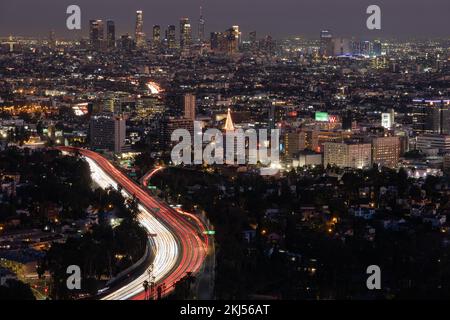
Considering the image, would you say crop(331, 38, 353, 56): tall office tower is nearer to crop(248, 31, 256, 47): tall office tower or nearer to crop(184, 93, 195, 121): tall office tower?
crop(248, 31, 256, 47): tall office tower

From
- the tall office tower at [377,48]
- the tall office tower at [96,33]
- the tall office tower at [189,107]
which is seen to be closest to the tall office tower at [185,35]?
the tall office tower at [96,33]

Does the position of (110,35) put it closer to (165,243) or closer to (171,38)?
(171,38)

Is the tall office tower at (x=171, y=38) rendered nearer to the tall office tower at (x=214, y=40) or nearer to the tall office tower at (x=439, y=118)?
the tall office tower at (x=214, y=40)

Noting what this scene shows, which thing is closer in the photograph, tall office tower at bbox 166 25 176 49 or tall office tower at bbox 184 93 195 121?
tall office tower at bbox 184 93 195 121

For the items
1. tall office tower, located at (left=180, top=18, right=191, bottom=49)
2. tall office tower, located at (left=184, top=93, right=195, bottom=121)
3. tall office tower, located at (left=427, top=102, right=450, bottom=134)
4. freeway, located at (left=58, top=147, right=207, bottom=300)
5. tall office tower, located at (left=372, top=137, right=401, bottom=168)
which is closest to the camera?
freeway, located at (left=58, top=147, right=207, bottom=300)

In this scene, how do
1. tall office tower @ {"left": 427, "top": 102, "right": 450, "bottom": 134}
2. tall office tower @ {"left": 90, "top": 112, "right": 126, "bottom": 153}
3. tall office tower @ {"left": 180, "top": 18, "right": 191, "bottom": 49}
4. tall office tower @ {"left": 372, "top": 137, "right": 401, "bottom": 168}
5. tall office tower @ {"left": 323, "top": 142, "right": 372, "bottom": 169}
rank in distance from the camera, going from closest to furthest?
1. tall office tower @ {"left": 323, "top": 142, "right": 372, "bottom": 169}
2. tall office tower @ {"left": 372, "top": 137, "right": 401, "bottom": 168}
3. tall office tower @ {"left": 90, "top": 112, "right": 126, "bottom": 153}
4. tall office tower @ {"left": 427, "top": 102, "right": 450, "bottom": 134}
5. tall office tower @ {"left": 180, "top": 18, "right": 191, "bottom": 49}

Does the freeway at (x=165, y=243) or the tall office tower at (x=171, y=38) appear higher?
the tall office tower at (x=171, y=38)

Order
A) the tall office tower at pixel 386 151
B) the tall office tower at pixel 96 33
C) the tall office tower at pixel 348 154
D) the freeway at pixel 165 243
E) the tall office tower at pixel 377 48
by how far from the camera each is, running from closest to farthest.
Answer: the freeway at pixel 165 243
the tall office tower at pixel 348 154
the tall office tower at pixel 386 151
the tall office tower at pixel 96 33
the tall office tower at pixel 377 48

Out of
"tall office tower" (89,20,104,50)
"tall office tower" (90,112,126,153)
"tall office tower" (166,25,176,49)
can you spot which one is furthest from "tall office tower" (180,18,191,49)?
"tall office tower" (90,112,126,153)
